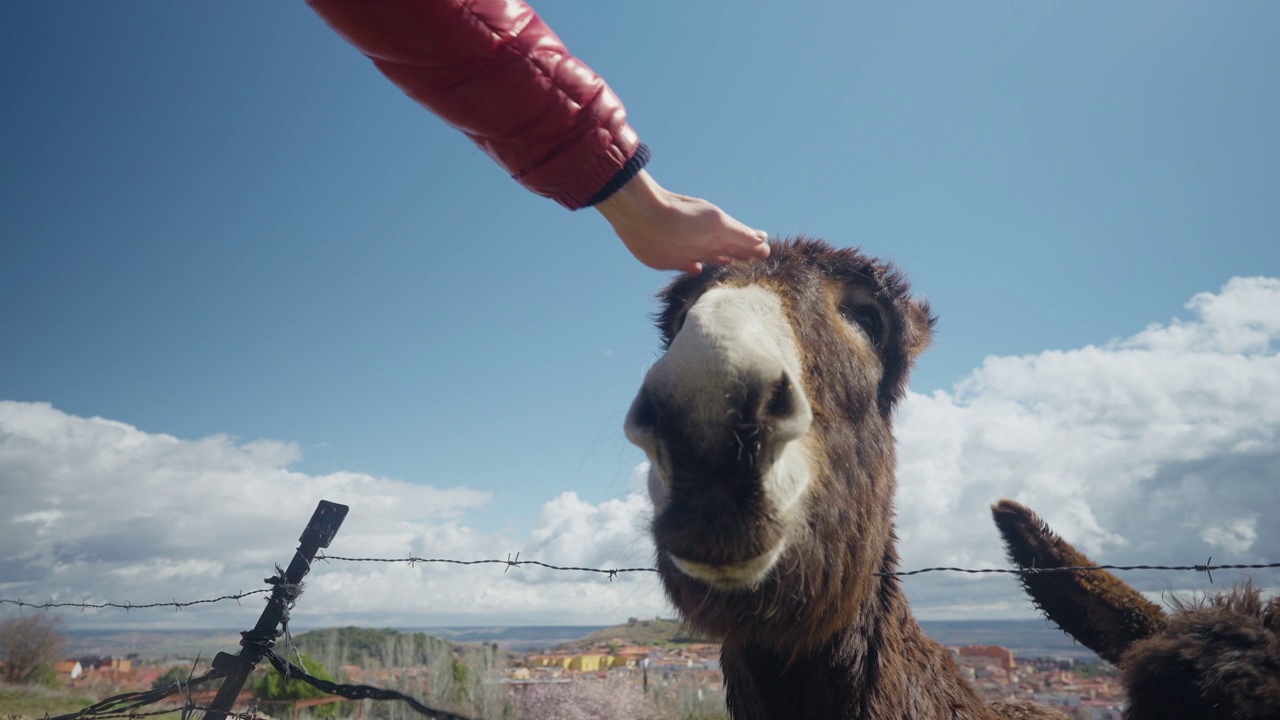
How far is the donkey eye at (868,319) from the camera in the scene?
106 inches

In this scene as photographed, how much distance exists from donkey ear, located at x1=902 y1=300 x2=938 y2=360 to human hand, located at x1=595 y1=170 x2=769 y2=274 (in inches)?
41.2

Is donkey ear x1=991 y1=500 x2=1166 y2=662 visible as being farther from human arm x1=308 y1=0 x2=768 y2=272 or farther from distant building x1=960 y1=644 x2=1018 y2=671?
human arm x1=308 y1=0 x2=768 y2=272

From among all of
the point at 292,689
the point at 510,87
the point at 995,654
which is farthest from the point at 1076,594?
the point at 292,689

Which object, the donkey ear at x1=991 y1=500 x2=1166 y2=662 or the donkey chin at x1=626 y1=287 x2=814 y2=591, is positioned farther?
the donkey ear at x1=991 y1=500 x2=1166 y2=662

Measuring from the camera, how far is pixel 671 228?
2150mm

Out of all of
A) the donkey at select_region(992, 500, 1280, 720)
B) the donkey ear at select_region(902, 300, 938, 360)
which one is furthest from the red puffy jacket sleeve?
the donkey at select_region(992, 500, 1280, 720)

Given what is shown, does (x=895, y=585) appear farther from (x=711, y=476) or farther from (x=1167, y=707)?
(x=711, y=476)

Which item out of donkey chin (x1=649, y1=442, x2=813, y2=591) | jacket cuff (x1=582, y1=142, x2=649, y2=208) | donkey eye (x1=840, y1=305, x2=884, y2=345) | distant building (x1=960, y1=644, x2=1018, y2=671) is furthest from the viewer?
distant building (x1=960, y1=644, x2=1018, y2=671)

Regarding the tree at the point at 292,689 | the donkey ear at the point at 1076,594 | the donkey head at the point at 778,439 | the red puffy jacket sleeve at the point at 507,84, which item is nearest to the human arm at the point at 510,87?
the red puffy jacket sleeve at the point at 507,84

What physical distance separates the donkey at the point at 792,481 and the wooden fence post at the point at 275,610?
2207mm

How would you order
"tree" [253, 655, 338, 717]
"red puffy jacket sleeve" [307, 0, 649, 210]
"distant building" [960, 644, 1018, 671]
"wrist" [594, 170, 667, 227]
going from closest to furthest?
"red puffy jacket sleeve" [307, 0, 649, 210] → "wrist" [594, 170, 667, 227] → "distant building" [960, 644, 1018, 671] → "tree" [253, 655, 338, 717]

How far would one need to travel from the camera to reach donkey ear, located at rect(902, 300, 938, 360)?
3.11m

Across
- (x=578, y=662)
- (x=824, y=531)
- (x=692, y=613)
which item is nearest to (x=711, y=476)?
(x=824, y=531)

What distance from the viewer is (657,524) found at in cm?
169
